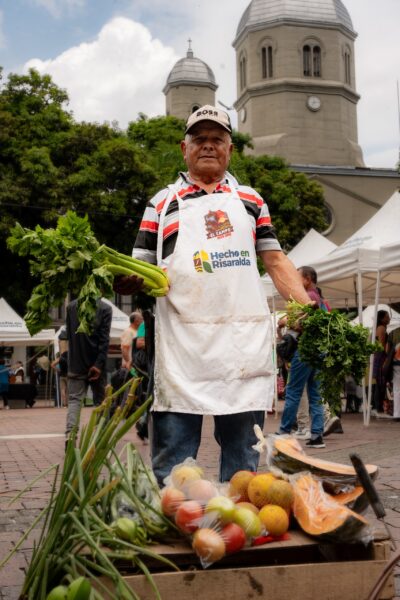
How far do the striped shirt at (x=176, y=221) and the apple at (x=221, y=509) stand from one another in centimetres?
146

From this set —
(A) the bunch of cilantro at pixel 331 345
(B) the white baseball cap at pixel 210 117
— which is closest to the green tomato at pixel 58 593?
(A) the bunch of cilantro at pixel 331 345

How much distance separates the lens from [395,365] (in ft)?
45.1

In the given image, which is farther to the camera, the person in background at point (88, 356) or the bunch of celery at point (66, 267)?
the person in background at point (88, 356)

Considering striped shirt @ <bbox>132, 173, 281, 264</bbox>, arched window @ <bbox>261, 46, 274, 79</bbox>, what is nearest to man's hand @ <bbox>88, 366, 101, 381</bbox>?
striped shirt @ <bbox>132, 173, 281, 264</bbox>

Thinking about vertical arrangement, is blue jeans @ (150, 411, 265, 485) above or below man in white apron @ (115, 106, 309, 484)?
below

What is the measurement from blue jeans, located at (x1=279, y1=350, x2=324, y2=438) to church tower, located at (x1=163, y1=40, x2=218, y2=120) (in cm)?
7131

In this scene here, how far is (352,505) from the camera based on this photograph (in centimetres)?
280

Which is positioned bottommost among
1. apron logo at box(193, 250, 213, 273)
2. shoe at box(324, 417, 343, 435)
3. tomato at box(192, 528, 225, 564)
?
shoe at box(324, 417, 343, 435)

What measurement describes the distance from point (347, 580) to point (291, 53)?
6978 cm

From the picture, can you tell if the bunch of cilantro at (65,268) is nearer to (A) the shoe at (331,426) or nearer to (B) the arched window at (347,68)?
(A) the shoe at (331,426)

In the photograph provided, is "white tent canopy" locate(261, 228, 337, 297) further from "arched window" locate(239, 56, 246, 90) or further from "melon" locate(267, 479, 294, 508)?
"arched window" locate(239, 56, 246, 90)

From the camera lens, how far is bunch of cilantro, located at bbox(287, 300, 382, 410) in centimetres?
359

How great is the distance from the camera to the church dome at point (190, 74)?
79.4m

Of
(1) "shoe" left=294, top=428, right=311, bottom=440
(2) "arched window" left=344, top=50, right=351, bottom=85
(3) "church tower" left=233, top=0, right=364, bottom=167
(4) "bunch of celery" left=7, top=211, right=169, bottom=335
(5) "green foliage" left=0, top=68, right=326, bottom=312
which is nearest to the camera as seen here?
(4) "bunch of celery" left=7, top=211, right=169, bottom=335
